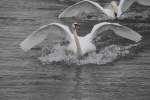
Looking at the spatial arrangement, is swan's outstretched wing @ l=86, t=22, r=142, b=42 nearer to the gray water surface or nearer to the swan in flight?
the gray water surface

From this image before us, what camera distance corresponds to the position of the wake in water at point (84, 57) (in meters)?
20.6

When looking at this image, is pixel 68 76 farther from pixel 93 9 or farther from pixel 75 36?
pixel 93 9

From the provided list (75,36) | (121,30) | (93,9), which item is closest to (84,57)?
(75,36)

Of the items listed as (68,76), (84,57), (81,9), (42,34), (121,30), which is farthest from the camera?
(81,9)

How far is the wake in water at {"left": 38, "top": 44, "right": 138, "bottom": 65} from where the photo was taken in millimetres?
20609

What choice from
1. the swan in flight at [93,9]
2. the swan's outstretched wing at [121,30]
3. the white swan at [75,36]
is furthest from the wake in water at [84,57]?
the swan in flight at [93,9]

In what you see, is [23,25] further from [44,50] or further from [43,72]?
[43,72]

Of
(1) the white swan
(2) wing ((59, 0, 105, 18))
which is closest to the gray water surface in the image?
(1) the white swan

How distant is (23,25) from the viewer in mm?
25609

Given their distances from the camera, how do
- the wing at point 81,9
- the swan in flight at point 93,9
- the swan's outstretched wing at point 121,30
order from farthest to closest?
the swan in flight at point 93,9
the wing at point 81,9
the swan's outstretched wing at point 121,30

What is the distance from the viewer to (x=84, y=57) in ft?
68.5

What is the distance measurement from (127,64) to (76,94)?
3.24 meters

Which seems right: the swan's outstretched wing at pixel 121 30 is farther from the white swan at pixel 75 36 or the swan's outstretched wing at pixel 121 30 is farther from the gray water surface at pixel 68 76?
the gray water surface at pixel 68 76

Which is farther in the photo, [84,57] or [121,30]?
[121,30]
